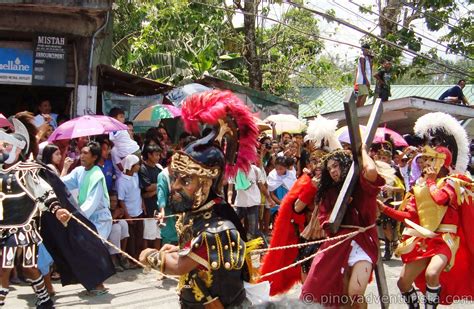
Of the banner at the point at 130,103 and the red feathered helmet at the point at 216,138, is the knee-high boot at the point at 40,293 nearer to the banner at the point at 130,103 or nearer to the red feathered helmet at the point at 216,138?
the red feathered helmet at the point at 216,138

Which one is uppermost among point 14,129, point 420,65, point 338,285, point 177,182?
point 420,65

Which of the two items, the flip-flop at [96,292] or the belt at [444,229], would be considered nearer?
the belt at [444,229]

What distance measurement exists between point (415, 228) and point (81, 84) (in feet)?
25.4

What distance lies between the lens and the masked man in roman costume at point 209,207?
409 centimetres

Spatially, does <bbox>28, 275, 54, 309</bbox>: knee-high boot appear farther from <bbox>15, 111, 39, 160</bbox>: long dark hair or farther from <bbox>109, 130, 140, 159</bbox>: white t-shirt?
<bbox>109, 130, 140, 159</bbox>: white t-shirt

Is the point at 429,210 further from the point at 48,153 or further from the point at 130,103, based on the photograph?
the point at 130,103

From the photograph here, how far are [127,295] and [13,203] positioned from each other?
2108mm

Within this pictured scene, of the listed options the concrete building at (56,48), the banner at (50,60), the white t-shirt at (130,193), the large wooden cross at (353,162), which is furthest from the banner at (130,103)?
the large wooden cross at (353,162)

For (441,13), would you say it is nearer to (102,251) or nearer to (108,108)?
(108,108)

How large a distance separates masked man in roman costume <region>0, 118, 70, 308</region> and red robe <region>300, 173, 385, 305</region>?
8.46ft

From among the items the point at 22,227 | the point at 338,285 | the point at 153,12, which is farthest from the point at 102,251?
the point at 153,12

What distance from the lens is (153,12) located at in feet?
72.7

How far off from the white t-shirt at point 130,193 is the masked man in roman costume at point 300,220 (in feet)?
9.66

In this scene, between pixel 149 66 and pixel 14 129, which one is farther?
pixel 149 66
